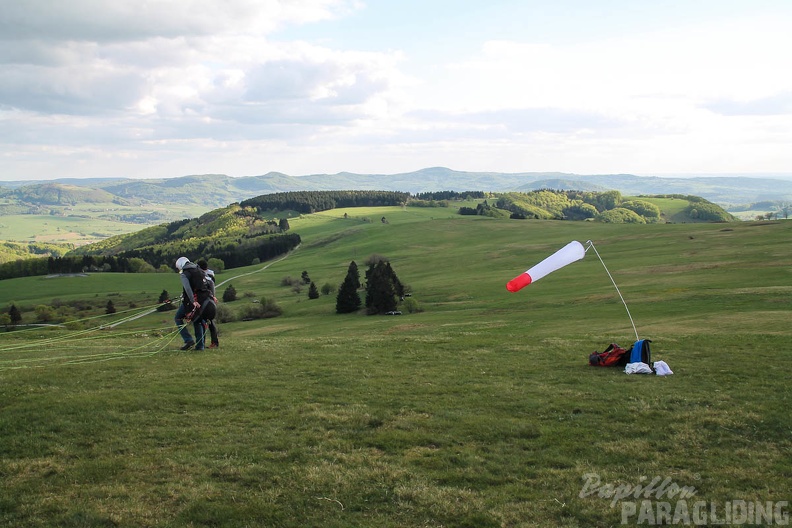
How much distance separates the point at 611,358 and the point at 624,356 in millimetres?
432

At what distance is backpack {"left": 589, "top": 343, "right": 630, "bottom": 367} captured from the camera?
61.3 ft

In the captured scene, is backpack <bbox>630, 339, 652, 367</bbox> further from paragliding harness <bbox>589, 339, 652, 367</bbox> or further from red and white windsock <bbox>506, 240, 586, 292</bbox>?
red and white windsock <bbox>506, 240, 586, 292</bbox>

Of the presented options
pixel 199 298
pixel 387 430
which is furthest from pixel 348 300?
pixel 387 430

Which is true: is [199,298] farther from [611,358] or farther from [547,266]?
[611,358]

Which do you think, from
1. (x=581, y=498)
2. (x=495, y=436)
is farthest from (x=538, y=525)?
(x=495, y=436)

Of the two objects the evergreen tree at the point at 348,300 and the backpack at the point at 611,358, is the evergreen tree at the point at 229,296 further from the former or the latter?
the backpack at the point at 611,358

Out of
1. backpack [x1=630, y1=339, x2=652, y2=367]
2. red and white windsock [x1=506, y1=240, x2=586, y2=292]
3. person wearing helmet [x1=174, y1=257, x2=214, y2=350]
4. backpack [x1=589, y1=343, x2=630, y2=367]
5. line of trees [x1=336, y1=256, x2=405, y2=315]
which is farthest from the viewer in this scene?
line of trees [x1=336, y1=256, x2=405, y2=315]

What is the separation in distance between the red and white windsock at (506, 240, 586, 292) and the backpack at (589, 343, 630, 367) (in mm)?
4055

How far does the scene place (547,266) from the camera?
16.6m

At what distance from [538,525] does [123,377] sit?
13836mm

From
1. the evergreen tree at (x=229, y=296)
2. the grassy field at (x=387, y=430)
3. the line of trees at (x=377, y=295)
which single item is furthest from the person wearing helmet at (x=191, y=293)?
the evergreen tree at (x=229, y=296)

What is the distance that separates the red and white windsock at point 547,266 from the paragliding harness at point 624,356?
3805 millimetres

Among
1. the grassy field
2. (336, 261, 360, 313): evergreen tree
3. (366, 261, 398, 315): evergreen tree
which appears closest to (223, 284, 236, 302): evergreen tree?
(336, 261, 360, 313): evergreen tree

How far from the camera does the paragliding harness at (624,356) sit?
1794 centimetres
